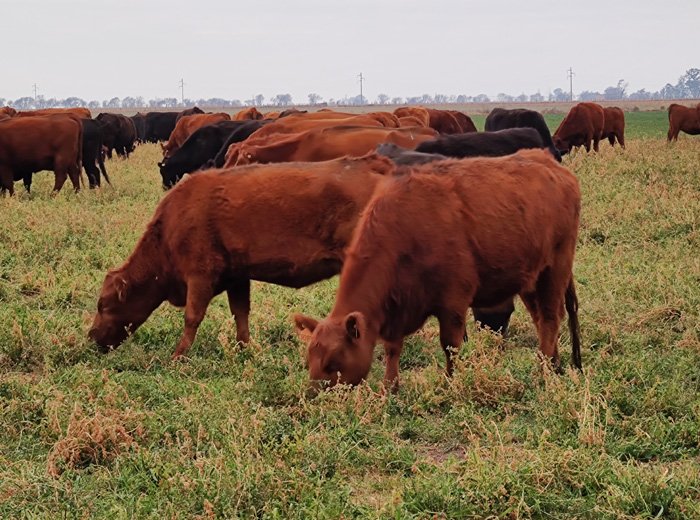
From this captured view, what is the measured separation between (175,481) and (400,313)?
210 centimetres

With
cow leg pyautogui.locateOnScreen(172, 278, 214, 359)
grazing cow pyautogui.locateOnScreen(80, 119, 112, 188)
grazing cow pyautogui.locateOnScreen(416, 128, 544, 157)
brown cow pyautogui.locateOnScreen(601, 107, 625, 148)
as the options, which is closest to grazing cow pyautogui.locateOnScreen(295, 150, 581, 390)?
cow leg pyautogui.locateOnScreen(172, 278, 214, 359)

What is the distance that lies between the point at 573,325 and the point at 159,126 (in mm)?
36942

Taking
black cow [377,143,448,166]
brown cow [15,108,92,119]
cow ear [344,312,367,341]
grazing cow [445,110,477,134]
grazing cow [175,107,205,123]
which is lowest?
cow ear [344,312,367,341]

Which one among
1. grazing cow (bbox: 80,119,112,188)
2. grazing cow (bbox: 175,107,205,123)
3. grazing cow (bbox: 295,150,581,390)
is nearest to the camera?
grazing cow (bbox: 295,150,581,390)

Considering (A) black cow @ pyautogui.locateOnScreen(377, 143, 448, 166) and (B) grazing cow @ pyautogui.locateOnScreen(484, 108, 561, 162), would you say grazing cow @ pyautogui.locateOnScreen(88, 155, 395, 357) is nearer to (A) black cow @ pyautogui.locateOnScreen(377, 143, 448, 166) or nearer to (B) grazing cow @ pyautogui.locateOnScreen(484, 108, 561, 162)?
(A) black cow @ pyautogui.locateOnScreen(377, 143, 448, 166)

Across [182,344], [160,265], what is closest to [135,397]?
[182,344]

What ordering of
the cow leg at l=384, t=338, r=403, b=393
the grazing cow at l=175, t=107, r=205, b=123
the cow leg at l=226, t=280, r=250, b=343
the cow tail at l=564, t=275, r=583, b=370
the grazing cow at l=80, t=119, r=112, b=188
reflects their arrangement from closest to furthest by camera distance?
1. the cow leg at l=384, t=338, r=403, b=393
2. the cow tail at l=564, t=275, r=583, b=370
3. the cow leg at l=226, t=280, r=250, b=343
4. the grazing cow at l=80, t=119, r=112, b=188
5. the grazing cow at l=175, t=107, r=205, b=123

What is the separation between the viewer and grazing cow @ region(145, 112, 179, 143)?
135ft

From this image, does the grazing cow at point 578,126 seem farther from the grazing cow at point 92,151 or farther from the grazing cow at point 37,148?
the grazing cow at point 37,148

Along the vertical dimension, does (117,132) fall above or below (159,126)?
above

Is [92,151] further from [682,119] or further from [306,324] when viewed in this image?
[682,119]

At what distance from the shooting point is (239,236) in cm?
719

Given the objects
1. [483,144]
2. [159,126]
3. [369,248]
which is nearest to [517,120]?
[483,144]

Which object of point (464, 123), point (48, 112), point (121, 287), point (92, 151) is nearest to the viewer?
point (121, 287)
